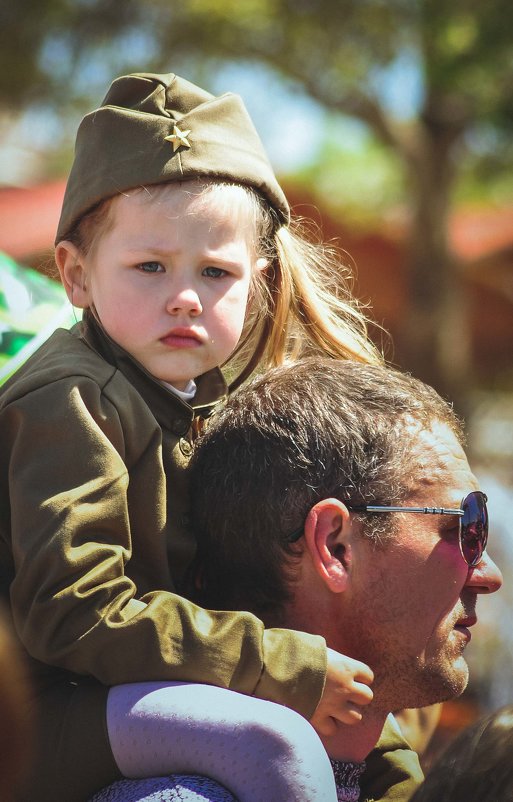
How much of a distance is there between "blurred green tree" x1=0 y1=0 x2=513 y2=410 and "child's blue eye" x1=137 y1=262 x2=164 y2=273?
24.9 feet

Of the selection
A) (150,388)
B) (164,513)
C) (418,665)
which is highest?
(150,388)

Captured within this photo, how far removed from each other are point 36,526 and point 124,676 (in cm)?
34

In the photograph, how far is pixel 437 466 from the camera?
8.93ft

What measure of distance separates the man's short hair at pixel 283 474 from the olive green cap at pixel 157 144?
1.89ft

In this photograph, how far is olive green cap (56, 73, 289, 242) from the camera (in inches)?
105

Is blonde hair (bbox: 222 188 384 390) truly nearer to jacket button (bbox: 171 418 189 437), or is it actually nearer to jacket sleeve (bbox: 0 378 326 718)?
jacket button (bbox: 171 418 189 437)

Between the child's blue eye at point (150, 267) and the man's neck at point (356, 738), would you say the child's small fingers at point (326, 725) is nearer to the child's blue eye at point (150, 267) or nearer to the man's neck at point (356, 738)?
the man's neck at point (356, 738)

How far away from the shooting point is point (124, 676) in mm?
2232

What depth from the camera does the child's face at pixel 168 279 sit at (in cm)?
261

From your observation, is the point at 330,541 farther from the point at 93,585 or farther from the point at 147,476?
the point at 93,585

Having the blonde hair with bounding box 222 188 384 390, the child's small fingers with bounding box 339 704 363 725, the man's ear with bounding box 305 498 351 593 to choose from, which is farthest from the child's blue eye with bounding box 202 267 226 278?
the child's small fingers with bounding box 339 704 363 725

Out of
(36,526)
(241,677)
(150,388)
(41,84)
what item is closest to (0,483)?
(36,526)

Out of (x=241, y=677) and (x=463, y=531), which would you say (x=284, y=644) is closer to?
(x=241, y=677)

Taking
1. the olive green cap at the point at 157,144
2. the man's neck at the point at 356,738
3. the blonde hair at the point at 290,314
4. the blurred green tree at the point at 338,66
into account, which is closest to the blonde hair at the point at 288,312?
the blonde hair at the point at 290,314
